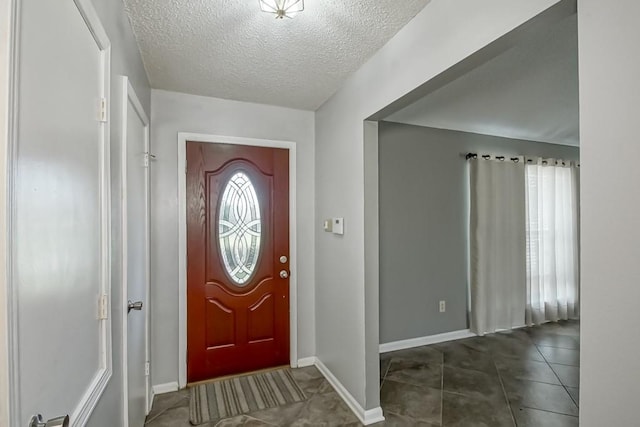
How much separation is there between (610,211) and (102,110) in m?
1.70

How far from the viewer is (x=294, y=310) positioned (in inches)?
115

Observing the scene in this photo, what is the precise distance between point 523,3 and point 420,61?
1.81 feet

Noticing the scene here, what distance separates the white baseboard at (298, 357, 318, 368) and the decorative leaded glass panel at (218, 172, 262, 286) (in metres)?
0.95

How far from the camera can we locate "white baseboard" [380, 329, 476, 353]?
3291 mm

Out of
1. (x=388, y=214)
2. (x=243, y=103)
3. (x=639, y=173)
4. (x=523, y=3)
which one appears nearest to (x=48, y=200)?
(x=639, y=173)

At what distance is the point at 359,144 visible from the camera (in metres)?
2.21

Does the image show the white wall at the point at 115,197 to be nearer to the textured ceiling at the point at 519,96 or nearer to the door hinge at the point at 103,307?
the door hinge at the point at 103,307

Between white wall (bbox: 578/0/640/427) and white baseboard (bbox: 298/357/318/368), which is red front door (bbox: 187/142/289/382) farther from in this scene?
white wall (bbox: 578/0/640/427)

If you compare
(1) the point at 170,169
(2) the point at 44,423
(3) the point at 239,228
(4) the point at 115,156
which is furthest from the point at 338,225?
(2) the point at 44,423

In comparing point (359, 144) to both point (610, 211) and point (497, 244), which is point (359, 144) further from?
point (497, 244)

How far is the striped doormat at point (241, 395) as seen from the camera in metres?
2.25

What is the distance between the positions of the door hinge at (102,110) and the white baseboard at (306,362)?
2.57 m

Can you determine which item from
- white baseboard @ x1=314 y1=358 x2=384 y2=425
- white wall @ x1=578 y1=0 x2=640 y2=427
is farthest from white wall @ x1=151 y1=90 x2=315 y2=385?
white wall @ x1=578 y1=0 x2=640 y2=427

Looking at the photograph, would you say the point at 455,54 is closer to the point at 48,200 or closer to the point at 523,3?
the point at 523,3
